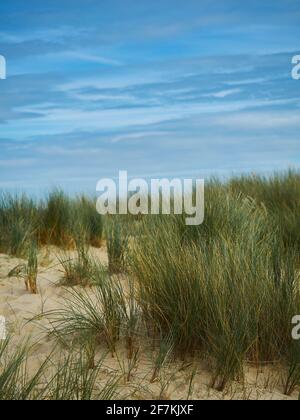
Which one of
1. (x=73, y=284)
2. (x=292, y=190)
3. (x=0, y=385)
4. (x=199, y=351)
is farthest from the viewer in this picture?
(x=292, y=190)

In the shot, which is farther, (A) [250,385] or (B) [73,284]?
(B) [73,284]

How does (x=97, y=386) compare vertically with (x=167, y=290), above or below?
below

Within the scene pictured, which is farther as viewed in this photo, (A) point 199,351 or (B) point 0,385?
(A) point 199,351

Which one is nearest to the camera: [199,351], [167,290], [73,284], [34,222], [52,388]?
[52,388]

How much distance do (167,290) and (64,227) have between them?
4.10 m

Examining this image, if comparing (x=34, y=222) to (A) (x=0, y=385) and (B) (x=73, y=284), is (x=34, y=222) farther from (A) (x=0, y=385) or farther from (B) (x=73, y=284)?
(A) (x=0, y=385)

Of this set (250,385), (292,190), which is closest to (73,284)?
(250,385)

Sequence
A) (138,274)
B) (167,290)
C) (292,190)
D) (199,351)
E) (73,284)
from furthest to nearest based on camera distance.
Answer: (292,190) < (73,284) < (138,274) < (167,290) < (199,351)

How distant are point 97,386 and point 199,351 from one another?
2.14ft

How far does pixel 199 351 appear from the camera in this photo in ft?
11.6

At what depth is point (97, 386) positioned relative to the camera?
3307mm

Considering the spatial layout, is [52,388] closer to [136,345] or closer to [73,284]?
[136,345]
